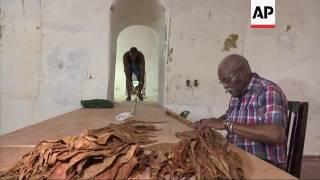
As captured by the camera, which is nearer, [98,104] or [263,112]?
[263,112]

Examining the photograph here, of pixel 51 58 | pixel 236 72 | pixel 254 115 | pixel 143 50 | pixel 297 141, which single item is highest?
pixel 143 50

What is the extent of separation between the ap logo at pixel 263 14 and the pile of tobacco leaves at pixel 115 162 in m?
3.06

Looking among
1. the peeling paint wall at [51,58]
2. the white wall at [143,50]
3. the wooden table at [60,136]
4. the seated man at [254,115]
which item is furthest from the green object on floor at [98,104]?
the white wall at [143,50]

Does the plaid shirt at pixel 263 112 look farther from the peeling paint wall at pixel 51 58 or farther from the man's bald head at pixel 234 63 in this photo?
the peeling paint wall at pixel 51 58

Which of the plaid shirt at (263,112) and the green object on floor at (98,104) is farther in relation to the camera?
the green object on floor at (98,104)

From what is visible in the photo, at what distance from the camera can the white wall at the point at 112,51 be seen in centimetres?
485

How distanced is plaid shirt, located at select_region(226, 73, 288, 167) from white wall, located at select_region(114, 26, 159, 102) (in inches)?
201

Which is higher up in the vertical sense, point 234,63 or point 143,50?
point 143,50

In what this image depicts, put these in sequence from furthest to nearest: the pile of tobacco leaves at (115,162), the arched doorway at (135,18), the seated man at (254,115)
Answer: the arched doorway at (135,18) → the seated man at (254,115) → the pile of tobacco leaves at (115,162)

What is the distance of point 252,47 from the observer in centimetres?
501

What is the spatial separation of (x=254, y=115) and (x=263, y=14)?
8.51 ft

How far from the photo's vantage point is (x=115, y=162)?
4.48 ft

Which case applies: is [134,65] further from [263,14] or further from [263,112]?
[263,112]

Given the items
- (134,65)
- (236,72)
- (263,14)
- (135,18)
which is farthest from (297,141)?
(134,65)
